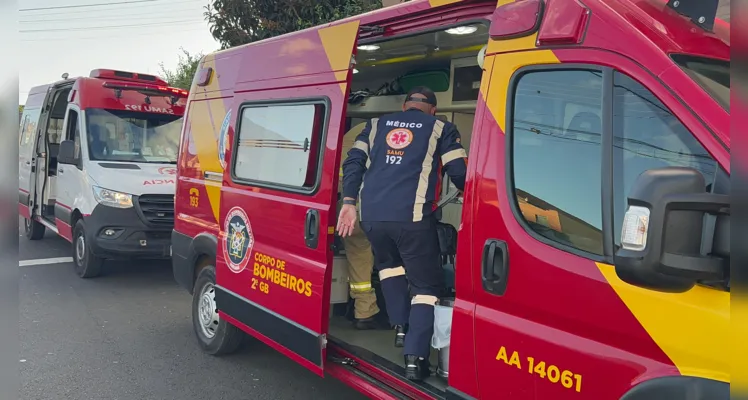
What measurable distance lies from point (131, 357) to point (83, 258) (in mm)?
3276

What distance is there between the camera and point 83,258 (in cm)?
788

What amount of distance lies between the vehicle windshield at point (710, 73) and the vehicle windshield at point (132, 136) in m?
7.05

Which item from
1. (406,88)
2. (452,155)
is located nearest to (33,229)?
(406,88)

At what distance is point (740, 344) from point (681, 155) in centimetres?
90

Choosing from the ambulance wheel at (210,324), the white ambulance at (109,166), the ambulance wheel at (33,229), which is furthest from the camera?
the ambulance wheel at (33,229)

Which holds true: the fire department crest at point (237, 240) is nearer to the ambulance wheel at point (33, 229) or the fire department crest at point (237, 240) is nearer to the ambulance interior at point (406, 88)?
the ambulance interior at point (406, 88)

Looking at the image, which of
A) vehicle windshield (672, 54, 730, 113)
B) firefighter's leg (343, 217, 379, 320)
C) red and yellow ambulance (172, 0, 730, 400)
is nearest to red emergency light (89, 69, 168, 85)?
red and yellow ambulance (172, 0, 730, 400)

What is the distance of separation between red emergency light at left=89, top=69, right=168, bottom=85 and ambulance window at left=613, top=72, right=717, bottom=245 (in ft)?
25.8

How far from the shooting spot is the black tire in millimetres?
7719

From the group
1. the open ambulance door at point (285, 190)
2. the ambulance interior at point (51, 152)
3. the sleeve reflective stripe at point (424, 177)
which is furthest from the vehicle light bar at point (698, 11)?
the ambulance interior at point (51, 152)

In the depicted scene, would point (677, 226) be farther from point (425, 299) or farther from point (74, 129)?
point (74, 129)

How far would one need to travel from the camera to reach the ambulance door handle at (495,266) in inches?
98.3

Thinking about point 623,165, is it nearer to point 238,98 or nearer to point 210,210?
point 238,98

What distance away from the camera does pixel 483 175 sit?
2635 mm
